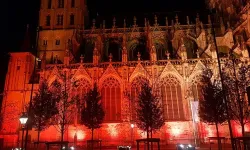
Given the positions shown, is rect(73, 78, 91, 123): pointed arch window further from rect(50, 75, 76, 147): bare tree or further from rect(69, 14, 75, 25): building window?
rect(69, 14, 75, 25): building window

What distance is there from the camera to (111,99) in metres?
31.9

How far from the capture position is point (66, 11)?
4381 cm

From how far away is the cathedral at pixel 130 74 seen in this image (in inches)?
1192

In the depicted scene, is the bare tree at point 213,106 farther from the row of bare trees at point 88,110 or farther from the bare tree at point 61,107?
the bare tree at point 61,107

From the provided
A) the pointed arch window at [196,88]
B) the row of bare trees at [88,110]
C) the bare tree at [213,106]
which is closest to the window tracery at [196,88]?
the pointed arch window at [196,88]

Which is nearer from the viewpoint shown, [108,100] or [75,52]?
[108,100]

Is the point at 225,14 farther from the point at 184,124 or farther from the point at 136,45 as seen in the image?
the point at 184,124

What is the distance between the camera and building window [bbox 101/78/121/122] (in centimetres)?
3122

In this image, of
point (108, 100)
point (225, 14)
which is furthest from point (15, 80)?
point (225, 14)

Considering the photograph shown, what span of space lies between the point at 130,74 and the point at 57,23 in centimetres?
1820

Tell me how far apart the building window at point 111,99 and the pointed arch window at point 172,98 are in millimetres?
5360

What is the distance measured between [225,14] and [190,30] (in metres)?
7.87

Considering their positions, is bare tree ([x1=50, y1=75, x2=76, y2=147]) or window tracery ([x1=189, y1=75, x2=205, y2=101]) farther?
window tracery ([x1=189, y1=75, x2=205, y2=101])

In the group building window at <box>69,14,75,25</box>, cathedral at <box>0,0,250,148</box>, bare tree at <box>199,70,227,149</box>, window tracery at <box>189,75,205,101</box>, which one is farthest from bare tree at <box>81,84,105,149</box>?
building window at <box>69,14,75,25</box>
